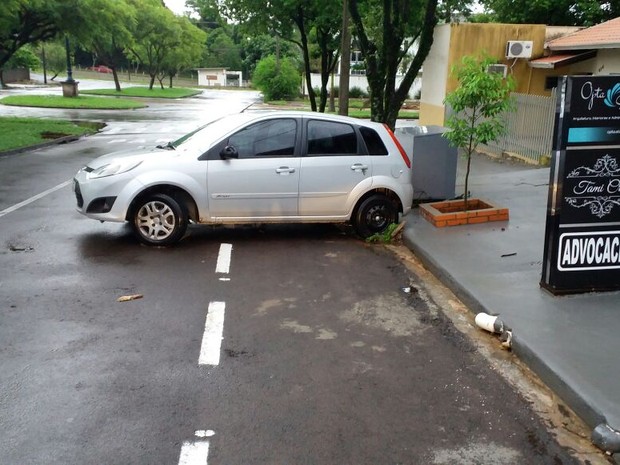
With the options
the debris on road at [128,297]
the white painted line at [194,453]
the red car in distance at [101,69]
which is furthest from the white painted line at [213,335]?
the red car in distance at [101,69]

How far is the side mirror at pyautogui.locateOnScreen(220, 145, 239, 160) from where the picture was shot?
7.86 m

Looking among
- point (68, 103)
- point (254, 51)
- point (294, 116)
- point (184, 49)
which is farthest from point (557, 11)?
point (254, 51)

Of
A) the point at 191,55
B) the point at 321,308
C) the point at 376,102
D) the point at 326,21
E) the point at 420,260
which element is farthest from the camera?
the point at 191,55

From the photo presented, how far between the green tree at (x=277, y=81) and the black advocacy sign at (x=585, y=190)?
48730mm

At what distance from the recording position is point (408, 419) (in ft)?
13.4

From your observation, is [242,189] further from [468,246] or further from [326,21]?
[326,21]

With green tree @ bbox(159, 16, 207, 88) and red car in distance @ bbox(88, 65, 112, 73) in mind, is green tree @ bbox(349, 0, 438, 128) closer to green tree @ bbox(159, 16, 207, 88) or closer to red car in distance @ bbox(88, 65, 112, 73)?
green tree @ bbox(159, 16, 207, 88)

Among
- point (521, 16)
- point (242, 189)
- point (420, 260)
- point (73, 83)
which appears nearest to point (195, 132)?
point (242, 189)

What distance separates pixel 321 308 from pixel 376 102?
7423 millimetres

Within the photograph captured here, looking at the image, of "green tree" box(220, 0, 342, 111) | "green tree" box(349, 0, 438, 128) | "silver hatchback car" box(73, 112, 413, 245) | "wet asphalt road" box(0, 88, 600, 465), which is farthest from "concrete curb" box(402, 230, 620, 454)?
"green tree" box(220, 0, 342, 111)

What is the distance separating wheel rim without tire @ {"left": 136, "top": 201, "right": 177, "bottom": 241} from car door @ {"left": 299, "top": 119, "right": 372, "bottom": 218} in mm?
1741

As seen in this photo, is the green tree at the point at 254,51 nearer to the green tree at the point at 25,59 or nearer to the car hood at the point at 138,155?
the green tree at the point at 25,59

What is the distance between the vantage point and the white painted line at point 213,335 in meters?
4.87

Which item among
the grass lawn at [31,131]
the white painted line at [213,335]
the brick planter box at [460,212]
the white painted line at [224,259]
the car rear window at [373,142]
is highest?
the car rear window at [373,142]
